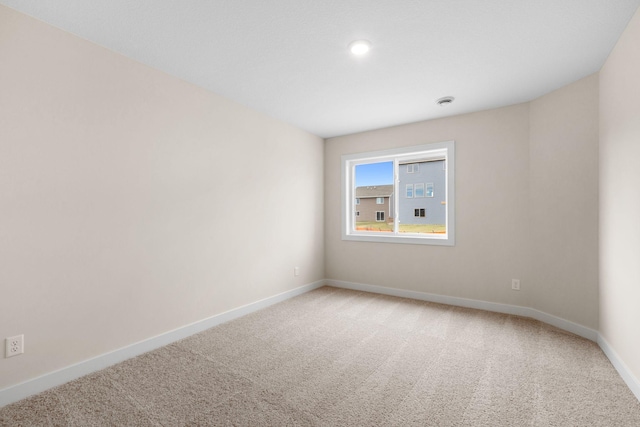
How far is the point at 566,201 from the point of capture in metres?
2.83

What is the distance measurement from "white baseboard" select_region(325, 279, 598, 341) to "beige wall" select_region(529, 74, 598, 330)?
0.20 ft

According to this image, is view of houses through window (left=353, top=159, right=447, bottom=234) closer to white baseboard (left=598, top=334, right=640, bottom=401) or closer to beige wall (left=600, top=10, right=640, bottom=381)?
beige wall (left=600, top=10, right=640, bottom=381)

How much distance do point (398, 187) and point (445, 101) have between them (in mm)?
1380

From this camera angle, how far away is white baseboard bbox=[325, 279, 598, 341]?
2744 millimetres

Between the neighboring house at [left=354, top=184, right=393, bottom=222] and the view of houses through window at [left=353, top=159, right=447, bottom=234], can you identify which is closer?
the view of houses through window at [left=353, top=159, right=447, bottom=234]

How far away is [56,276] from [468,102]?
4065 millimetres

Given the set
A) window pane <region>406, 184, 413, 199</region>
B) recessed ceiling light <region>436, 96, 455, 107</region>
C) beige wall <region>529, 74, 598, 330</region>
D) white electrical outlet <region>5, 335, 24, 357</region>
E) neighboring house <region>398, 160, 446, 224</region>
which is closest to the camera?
white electrical outlet <region>5, 335, 24, 357</region>

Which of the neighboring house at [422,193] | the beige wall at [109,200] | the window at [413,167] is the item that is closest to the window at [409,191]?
the neighboring house at [422,193]

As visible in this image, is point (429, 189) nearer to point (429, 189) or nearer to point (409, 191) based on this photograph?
point (429, 189)

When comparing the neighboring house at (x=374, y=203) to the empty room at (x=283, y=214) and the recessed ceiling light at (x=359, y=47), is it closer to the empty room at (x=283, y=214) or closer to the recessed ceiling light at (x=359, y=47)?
the empty room at (x=283, y=214)

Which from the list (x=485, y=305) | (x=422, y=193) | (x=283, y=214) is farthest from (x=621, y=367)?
(x=283, y=214)

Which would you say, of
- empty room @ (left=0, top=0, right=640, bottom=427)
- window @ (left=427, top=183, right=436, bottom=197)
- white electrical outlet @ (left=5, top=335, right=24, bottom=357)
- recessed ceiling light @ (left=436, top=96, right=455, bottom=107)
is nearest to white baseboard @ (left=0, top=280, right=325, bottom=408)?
empty room @ (left=0, top=0, right=640, bottom=427)

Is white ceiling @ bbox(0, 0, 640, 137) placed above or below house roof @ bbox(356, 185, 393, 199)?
above

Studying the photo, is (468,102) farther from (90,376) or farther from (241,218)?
(90,376)
